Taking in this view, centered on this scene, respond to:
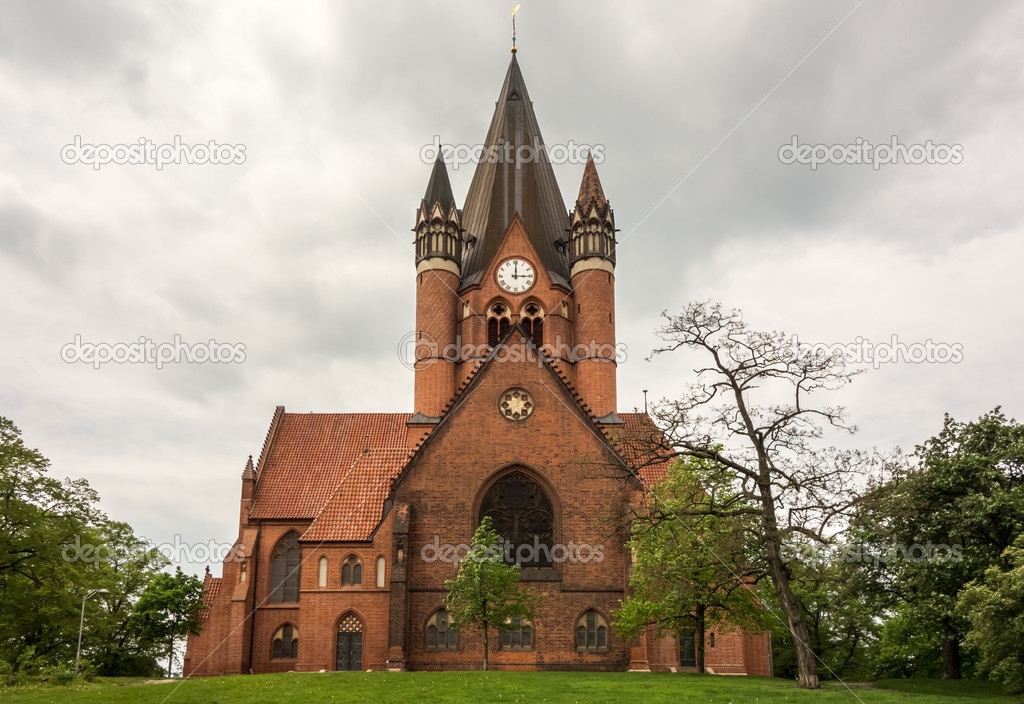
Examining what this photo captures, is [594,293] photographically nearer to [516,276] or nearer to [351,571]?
[516,276]

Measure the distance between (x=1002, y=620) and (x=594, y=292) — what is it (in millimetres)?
30388

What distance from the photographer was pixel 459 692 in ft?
79.5

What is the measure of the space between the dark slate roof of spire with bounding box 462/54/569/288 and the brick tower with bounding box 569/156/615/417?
1589mm

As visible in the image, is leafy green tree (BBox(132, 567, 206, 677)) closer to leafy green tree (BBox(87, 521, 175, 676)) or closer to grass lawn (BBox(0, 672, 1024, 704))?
leafy green tree (BBox(87, 521, 175, 676))

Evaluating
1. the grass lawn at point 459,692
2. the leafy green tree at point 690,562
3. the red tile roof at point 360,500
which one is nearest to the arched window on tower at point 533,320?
the red tile roof at point 360,500

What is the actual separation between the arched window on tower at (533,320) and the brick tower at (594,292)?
6.79 ft

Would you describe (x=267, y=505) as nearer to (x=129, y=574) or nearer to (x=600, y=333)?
(x=129, y=574)

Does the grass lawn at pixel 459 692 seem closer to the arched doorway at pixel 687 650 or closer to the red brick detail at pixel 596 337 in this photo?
the arched doorway at pixel 687 650

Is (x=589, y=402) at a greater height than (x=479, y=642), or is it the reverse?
(x=589, y=402)

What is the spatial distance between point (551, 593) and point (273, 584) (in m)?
16.9

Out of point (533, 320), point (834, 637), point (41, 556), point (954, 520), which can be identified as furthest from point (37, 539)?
point (834, 637)

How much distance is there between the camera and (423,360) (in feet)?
165

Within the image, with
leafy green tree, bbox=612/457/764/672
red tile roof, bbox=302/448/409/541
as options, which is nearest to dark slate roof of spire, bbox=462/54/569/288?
red tile roof, bbox=302/448/409/541

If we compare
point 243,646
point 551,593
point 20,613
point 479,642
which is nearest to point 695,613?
point 551,593
